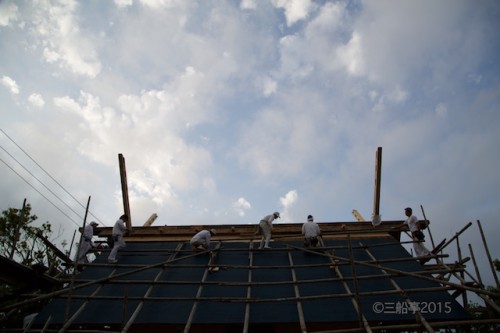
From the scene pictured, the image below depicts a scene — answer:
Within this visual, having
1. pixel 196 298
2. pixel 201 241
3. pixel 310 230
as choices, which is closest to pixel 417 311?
pixel 196 298

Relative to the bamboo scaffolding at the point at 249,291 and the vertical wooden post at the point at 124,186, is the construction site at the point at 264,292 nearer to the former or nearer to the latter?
the bamboo scaffolding at the point at 249,291

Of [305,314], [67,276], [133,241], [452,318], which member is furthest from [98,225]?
[452,318]

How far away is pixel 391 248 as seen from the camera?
8.05 metres

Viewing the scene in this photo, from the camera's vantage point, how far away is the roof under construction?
19.0 ft

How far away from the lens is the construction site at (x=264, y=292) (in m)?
5.69

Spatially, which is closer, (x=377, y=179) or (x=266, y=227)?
(x=266, y=227)

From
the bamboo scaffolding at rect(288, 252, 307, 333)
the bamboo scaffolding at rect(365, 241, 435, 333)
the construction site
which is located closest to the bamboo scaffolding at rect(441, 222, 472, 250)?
the construction site

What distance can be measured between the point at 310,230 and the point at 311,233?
0.29 ft

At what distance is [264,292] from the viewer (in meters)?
6.59

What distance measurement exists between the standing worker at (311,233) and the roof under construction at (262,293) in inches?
15.1

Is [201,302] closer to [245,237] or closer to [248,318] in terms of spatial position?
[248,318]

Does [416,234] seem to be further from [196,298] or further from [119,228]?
[119,228]

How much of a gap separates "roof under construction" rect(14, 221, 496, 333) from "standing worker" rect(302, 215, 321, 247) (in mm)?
383

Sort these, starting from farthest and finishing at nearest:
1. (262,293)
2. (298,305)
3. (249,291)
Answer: (262,293) → (249,291) → (298,305)
